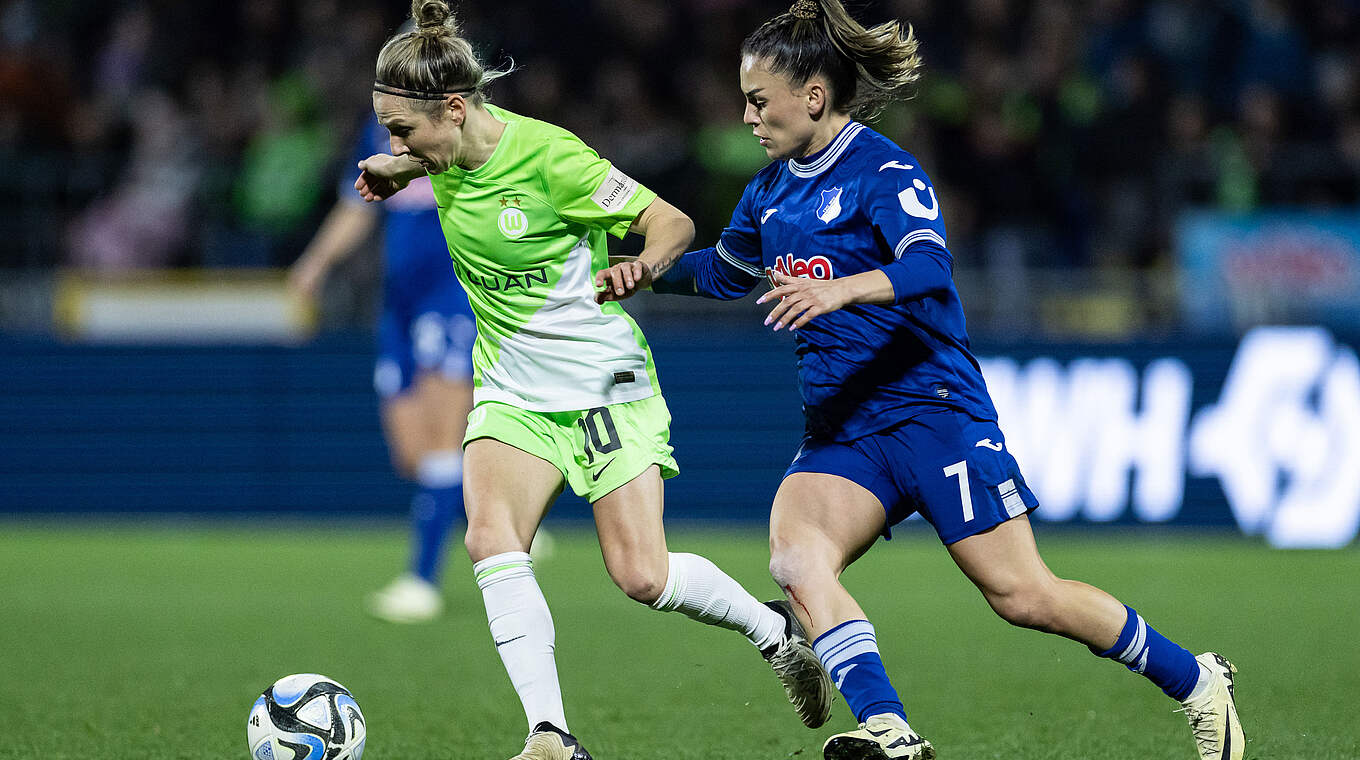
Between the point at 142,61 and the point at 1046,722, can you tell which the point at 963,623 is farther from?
the point at 142,61

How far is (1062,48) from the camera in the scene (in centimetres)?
1245

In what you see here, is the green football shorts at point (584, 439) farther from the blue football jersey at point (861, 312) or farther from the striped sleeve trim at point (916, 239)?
the striped sleeve trim at point (916, 239)

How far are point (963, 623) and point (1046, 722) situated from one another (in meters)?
2.32

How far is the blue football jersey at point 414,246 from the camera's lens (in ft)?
24.2

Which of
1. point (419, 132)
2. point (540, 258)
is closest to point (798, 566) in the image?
point (540, 258)

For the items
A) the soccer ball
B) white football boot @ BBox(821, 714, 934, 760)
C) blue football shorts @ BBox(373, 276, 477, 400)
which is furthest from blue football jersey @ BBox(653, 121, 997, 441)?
blue football shorts @ BBox(373, 276, 477, 400)

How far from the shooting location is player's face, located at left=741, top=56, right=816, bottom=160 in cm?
404

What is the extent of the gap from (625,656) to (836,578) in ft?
7.94

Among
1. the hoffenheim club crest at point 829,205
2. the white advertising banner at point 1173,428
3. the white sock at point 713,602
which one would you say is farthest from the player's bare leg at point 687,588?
the white advertising banner at point 1173,428

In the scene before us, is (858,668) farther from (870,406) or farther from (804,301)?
(804,301)

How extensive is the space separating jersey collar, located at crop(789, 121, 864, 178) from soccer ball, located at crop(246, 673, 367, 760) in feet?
5.79

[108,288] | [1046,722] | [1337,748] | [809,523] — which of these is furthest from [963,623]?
[108,288]

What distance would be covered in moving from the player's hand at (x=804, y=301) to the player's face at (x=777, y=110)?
61 cm

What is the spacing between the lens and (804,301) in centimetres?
350
